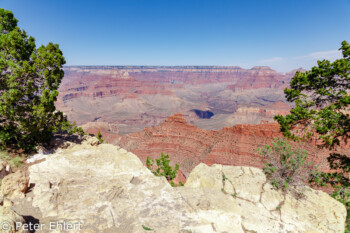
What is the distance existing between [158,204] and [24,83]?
12.5 metres

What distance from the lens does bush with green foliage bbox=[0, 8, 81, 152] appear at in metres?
11.1

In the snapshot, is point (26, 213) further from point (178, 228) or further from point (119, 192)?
point (178, 228)

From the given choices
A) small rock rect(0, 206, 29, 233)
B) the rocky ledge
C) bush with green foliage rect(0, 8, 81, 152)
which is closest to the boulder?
the rocky ledge

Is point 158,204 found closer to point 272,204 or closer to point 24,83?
point 272,204

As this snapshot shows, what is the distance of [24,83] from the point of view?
1197cm

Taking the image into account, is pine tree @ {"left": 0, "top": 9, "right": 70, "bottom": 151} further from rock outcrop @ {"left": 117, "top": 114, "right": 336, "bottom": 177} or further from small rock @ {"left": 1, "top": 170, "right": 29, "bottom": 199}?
rock outcrop @ {"left": 117, "top": 114, "right": 336, "bottom": 177}

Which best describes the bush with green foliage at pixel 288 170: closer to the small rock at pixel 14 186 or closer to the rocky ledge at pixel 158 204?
the rocky ledge at pixel 158 204

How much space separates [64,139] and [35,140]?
2.57m

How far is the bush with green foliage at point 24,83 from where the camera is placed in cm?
1110

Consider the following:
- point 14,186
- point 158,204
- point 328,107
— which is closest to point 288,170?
point 328,107

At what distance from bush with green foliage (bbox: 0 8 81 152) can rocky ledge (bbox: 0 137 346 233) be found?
3890 mm

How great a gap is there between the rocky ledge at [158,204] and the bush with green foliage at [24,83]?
3.89 m

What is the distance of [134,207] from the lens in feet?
23.3

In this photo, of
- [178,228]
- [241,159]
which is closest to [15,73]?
[178,228]
